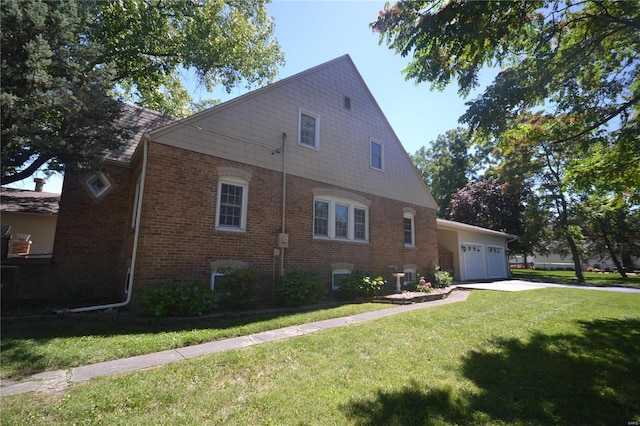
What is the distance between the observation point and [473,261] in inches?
878

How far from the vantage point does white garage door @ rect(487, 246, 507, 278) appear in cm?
2411

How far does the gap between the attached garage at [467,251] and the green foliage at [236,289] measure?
52.1 ft

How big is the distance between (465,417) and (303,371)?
2.10 m

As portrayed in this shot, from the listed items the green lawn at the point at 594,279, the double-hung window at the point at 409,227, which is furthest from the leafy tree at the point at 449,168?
the double-hung window at the point at 409,227

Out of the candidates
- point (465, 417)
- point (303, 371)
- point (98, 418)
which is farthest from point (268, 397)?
point (465, 417)

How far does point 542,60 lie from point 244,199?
880cm

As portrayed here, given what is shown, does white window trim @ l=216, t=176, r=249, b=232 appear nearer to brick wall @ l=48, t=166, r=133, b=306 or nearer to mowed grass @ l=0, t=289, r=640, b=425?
brick wall @ l=48, t=166, r=133, b=306

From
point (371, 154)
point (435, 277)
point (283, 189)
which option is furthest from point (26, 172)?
point (435, 277)

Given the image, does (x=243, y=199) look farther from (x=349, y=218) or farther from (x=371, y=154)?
(x=371, y=154)

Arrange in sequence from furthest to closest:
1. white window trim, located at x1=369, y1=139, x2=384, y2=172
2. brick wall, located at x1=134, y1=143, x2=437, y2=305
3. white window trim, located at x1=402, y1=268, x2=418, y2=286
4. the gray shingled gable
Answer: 1. white window trim, located at x1=402, y1=268, x2=418, y2=286
2. white window trim, located at x1=369, y1=139, x2=384, y2=172
3. the gray shingled gable
4. brick wall, located at x1=134, y1=143, x2=437, y2=305

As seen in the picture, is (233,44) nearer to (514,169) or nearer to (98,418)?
(98,418)

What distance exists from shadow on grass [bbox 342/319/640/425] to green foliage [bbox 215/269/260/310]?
5.47 m

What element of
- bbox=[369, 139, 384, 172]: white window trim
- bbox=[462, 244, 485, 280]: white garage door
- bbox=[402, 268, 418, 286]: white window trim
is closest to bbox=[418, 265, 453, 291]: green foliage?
bbox=[402, 268, 418, 286]: white window trim

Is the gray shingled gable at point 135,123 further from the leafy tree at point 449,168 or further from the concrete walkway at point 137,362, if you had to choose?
the leafy tree at point 449,168
